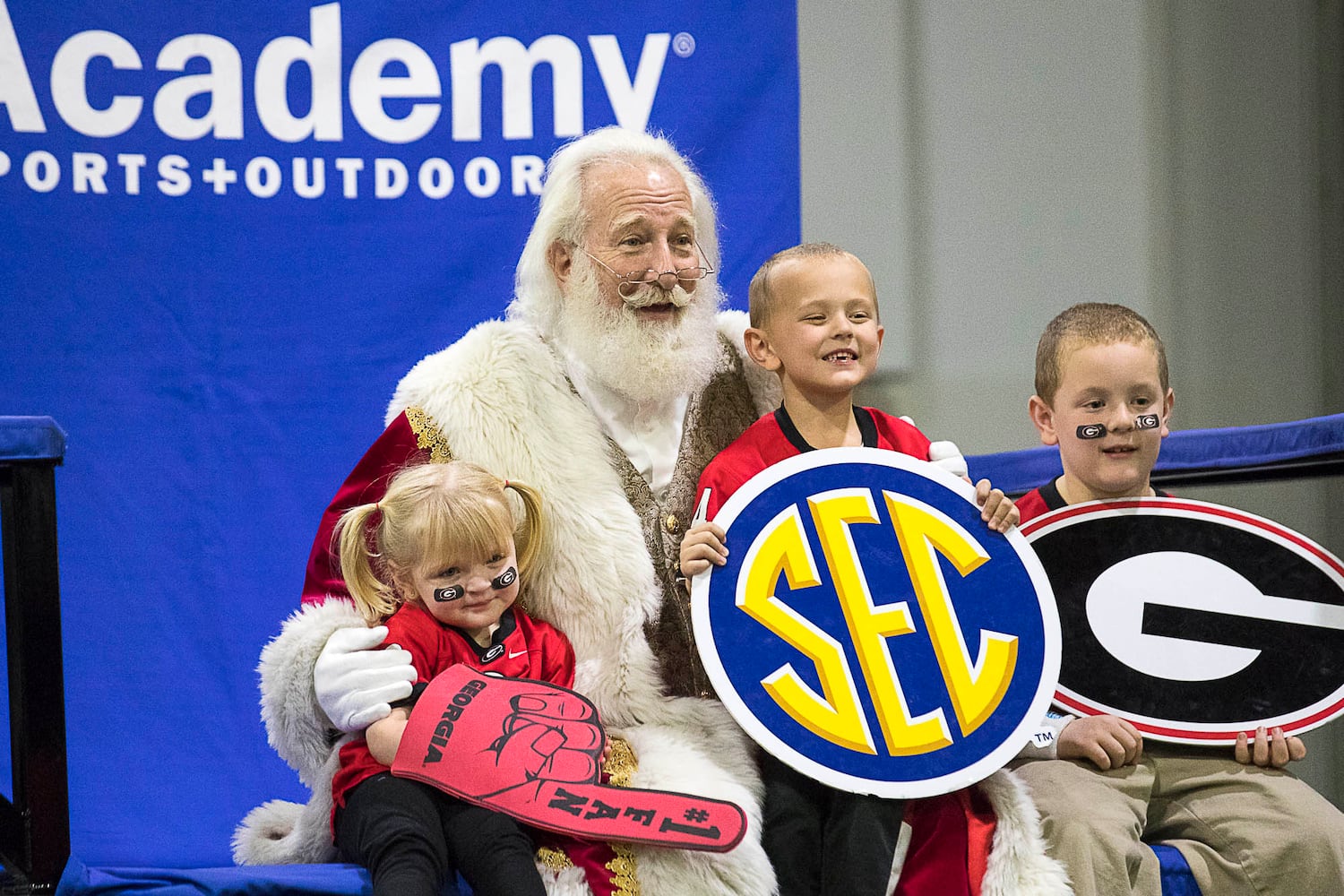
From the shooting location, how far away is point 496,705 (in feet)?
6.57

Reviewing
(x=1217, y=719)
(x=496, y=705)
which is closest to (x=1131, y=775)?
(x=1217, y=719)

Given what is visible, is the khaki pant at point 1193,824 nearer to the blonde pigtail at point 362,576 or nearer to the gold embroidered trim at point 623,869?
the gold embroidered trim at point 623,869

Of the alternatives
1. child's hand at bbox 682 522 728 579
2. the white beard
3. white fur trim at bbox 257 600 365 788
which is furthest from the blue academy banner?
child's hand at bbox 682 522 728 579

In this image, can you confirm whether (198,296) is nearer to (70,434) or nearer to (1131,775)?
(70,434)

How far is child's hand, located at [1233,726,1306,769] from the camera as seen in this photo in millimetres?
2158

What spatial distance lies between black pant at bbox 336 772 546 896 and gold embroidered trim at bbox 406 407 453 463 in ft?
2.04

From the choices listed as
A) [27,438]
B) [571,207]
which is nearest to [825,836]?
[571,207]

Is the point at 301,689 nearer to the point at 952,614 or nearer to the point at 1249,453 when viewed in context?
the point at 952,614

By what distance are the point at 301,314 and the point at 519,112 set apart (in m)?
0.80

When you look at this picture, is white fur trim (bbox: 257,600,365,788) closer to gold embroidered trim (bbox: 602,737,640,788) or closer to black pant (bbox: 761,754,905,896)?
gold embroidered trim (bbox: 602,737,640,788)

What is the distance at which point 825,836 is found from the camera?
201 cm

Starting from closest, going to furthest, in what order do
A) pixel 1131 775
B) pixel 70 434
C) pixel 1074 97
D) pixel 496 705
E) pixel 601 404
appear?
pixel 496 705 < pixel 1131 775 < pixel 601 404 < pixel 70 434 < pixel 1074 97

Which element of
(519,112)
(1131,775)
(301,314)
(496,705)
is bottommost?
(1131,775)

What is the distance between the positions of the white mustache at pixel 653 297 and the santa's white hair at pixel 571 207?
6.9 inches
